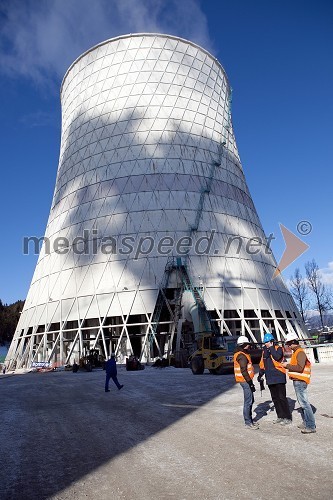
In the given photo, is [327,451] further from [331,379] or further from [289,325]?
[289,325]

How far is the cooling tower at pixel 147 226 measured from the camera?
84.5ft

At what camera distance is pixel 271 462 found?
471 cm

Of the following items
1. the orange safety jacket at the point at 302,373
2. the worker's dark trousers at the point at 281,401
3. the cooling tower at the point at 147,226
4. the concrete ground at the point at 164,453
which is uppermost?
the cooling tower at the point at 147,226

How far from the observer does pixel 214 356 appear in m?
16.7

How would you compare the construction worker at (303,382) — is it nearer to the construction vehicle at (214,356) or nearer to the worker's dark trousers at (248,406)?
the worker's dark trousers at (248,406)

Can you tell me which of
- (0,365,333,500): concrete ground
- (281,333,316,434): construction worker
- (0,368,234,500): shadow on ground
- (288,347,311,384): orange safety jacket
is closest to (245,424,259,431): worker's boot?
(0,365,333,500): concrete ground

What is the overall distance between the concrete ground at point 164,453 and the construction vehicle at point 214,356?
252 inches

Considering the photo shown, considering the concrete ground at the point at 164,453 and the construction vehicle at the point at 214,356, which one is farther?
the construction vehicle at the point at 214,356

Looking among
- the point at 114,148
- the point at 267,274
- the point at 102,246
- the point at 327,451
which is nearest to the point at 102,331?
the point at 102,246

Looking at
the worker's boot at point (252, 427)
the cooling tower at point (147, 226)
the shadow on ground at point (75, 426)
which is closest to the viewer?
the shadow on ground at point (75, 426)

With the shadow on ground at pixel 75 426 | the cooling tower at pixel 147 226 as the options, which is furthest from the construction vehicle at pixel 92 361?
the shadow on ground at pixel 75 426

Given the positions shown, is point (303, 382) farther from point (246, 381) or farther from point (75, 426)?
point (75, 426)

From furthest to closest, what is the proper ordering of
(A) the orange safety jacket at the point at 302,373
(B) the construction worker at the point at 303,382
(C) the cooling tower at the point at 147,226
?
(C) the cooling tower at the point at 147,226 → (A) the orange safety jacket at the point at 302,373 → (B) the construction worker at the point at 303,382

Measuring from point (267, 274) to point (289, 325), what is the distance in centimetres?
421
